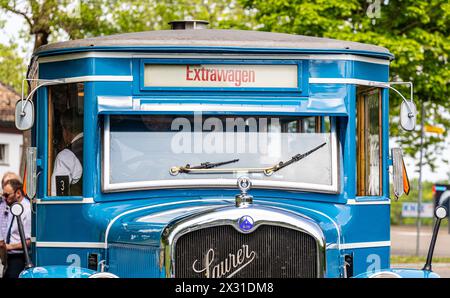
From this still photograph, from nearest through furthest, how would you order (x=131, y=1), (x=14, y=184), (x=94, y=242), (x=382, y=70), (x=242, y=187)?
(x=242, y=187)
(x=94, y=242)
(x=382, y=70)
(x=14, y=184)
(x=131, y=1)

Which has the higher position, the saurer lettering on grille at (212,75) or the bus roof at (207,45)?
the bus roof at (207,45)

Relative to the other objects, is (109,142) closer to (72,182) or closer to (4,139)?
(72,182)

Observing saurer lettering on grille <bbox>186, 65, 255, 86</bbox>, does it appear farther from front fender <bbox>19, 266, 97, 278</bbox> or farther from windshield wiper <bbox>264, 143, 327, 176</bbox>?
front fender <bbox>19, 266, 97, 278</bbox>

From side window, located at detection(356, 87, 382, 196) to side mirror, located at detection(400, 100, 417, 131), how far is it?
332mm

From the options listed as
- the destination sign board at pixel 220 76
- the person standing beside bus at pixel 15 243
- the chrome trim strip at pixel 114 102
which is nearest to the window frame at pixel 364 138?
the destination sign board at pixel 220 76

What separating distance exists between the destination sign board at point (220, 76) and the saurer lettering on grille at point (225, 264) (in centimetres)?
172

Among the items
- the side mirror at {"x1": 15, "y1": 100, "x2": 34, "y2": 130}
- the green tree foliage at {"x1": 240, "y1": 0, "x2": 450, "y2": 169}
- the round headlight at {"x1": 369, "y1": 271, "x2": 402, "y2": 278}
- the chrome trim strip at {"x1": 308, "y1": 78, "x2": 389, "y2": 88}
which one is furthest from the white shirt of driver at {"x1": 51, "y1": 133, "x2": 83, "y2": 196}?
the green tree foliage at {"x1": 240, "y1": 0, "x2": 450, "y2": 169}

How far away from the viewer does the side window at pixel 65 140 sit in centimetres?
963

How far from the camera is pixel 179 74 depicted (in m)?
9.56

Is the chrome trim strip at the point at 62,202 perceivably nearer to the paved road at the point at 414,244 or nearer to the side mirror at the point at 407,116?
the side mirror at the point at 407,116

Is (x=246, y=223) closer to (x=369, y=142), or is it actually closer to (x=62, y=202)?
(x=62, y=202)

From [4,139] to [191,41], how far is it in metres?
46.4

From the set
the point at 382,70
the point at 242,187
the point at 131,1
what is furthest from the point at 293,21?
the point at 242,187

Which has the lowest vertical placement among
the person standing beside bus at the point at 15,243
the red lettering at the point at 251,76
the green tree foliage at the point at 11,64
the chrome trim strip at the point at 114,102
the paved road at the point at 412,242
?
the paved road at the point at 412,242
